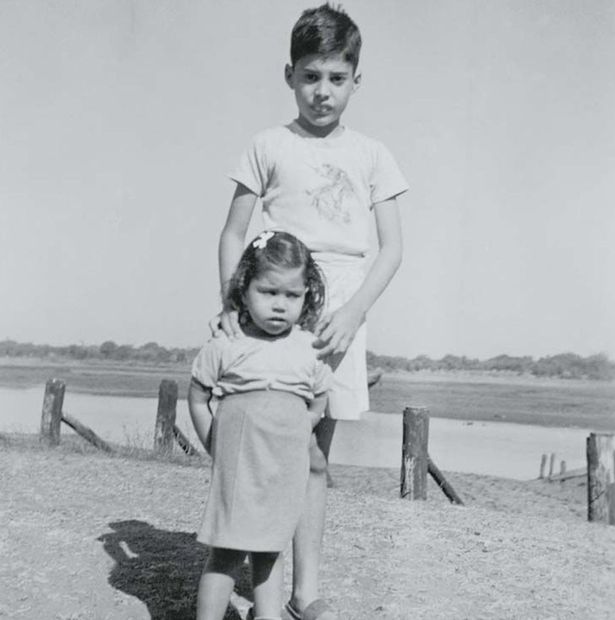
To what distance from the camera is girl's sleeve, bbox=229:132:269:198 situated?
2.95 metres

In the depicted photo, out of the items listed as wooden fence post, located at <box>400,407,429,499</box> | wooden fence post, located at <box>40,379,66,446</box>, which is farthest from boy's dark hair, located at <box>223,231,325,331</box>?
wooden fence post, located at <box>40,379,66,446</box>

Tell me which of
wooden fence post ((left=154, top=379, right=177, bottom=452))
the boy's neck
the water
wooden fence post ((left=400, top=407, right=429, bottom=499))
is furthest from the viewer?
the water

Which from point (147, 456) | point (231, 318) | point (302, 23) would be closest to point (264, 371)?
point (231, 318)

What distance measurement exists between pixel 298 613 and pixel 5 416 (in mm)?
23758

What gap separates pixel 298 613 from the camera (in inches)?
116

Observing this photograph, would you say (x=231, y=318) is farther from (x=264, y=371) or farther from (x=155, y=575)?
(x=155, y=575)

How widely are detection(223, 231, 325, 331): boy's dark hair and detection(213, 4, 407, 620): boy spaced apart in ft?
0.42

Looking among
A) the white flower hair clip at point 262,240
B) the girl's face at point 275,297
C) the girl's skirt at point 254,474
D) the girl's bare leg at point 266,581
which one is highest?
the white flower hair clip at point 262,240

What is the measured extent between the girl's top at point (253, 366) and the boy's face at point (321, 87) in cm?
81

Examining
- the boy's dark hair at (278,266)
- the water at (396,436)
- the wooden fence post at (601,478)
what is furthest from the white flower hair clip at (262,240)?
the water at (396,436)

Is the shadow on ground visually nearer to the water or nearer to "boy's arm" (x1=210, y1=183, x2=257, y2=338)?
"boy's arm" (x1=210, y1=183, x2=257, y2=338)

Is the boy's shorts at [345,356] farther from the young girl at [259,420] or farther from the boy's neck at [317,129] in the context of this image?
the boy's neck at [317,129]

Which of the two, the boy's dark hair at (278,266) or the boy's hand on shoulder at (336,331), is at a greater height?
the boy's dark hair at (278,266)

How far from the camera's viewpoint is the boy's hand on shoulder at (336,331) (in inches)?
108
